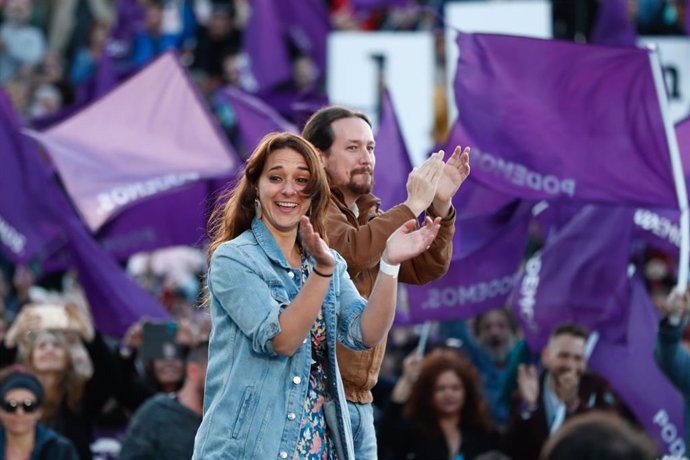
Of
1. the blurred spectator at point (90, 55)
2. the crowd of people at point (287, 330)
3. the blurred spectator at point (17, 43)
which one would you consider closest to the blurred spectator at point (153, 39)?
the crowd of people at point (287, 330)

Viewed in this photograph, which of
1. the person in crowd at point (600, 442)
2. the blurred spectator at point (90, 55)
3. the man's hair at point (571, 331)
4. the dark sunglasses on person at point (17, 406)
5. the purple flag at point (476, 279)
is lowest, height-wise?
the dark sunglasses on person at point (17, 406)

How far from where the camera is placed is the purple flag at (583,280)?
9.46 metres

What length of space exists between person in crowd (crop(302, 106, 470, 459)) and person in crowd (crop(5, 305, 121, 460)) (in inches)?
147

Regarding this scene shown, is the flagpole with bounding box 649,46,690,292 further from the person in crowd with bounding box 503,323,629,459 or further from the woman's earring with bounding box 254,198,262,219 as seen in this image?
the woman's earring with bounding box 254,198,262,219

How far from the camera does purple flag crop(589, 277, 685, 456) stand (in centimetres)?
882

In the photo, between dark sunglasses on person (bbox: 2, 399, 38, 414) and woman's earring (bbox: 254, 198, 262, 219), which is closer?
woman's earring (bbox: 254, 198, 262, 219)

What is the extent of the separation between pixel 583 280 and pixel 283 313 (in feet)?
16.7

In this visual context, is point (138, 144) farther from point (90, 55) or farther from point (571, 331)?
point (90, 55)

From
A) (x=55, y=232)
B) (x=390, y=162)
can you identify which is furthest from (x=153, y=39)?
(x=390, y=162)

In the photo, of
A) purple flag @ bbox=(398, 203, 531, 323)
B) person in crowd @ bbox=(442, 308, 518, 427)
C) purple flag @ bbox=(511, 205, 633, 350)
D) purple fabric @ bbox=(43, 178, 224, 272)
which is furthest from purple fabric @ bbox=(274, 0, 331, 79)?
purple flag @ bbox=(511, 205, 633, 350)

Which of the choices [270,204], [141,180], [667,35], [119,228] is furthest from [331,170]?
[667,35]

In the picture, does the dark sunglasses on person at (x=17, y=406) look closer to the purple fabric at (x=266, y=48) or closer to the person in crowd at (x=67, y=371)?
the person in crowd at (x=67, y=371)

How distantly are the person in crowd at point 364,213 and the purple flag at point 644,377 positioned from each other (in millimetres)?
3502

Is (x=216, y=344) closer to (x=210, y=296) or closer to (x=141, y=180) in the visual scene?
(x=210, y=296)
